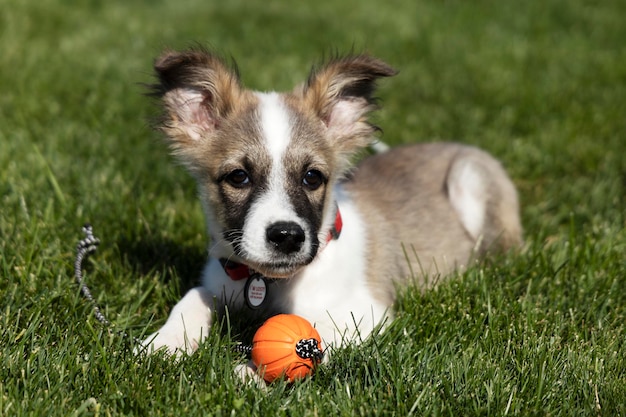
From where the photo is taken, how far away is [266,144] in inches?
137

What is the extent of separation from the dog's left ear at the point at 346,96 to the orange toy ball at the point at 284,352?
121 cm

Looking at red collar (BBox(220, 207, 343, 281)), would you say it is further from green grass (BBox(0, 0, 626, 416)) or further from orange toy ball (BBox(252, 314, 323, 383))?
orange toy ball (BBox(252, 314, 323, 383))

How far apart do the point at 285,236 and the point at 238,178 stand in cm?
49

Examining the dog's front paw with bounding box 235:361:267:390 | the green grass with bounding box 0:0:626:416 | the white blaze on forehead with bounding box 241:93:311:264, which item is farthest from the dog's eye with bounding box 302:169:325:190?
the dog's front paw with bounding box 235:361:267:390

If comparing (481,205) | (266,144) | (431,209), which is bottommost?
(481,205)

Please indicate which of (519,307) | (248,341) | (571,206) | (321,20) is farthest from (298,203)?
(321,20)

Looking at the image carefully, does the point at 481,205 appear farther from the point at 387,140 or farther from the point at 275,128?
the point at 275,128

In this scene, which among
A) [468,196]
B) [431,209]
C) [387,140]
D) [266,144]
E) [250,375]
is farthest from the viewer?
[387,140]

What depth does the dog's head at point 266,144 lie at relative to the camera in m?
3.32

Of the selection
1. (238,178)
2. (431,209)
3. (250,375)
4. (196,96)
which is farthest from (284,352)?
(431,209)

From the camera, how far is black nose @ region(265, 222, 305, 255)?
3203 millimetres

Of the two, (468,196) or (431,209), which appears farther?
(468,196)

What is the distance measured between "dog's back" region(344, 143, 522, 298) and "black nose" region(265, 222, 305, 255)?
0.92 m

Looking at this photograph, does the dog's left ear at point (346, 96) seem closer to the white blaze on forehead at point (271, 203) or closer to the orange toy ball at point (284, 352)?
the white blaze on forehead at point (271, 203)
